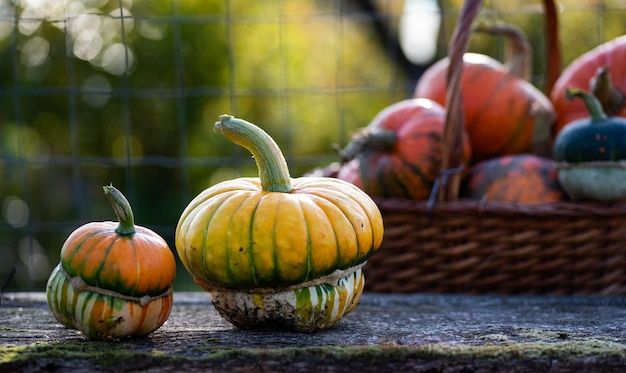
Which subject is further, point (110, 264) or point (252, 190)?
point (252, 190)

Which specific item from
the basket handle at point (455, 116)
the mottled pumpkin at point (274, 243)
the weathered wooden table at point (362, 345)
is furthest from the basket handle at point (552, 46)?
the mottled pumpkin at point (274, 243)

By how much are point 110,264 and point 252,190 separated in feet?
0.99

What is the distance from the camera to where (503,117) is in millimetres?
2496

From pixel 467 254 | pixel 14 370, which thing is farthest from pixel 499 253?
pixel 14 370

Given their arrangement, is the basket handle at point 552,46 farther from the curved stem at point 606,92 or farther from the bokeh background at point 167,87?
the bokeh background at point 167,87

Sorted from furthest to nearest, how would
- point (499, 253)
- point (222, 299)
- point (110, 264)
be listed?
point (499, 253), point (222, 299), point (110, 264)

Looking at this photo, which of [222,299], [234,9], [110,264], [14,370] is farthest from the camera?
[234,9]

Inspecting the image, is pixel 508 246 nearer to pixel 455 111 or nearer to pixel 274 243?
pixel 455 111

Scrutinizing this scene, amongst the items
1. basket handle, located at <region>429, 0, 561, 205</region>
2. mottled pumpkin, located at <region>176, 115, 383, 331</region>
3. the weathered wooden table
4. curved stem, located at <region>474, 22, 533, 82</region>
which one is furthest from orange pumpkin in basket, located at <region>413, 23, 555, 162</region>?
mottled pumpkin, located at <region>176, 115, 383, 331</region>

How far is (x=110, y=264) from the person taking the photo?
4.66ft

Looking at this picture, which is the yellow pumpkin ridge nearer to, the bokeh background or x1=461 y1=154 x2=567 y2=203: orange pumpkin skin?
x1=461 y1=154 x2=567 y2=203: orange pumpkin skin

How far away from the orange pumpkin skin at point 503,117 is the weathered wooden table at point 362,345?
767 millimetres

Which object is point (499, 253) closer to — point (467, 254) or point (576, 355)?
point (467, 254)

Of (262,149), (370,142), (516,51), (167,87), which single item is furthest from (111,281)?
(167,87)
